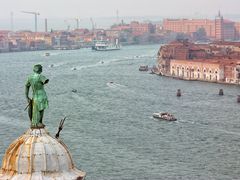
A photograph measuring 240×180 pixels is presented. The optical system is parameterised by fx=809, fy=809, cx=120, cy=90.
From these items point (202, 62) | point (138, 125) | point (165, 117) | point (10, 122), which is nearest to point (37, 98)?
point (138, 125)

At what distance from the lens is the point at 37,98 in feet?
5.95

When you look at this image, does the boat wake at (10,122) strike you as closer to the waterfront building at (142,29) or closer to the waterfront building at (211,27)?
the waterfront building at (211,27)

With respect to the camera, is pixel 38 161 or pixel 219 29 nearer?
pixel 38 161

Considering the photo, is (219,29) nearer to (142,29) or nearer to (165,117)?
(142,29)

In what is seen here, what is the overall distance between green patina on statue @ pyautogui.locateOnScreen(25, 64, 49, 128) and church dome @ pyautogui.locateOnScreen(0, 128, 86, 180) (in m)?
0.05

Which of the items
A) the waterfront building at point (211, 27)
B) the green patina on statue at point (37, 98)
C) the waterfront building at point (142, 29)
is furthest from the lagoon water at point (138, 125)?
the waterfront building at point (211, 27)

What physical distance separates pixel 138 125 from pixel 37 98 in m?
16.2

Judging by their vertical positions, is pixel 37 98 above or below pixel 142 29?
above

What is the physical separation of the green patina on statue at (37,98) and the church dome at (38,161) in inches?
2.1

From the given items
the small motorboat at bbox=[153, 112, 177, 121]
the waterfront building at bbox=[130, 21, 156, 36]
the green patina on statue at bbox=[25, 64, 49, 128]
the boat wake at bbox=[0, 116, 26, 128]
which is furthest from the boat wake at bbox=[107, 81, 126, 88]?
the waterfront building at bbox=[130, 21, 156, 36]

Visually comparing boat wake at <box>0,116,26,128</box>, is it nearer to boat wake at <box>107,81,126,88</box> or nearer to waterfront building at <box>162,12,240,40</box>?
boat wake at <box>107,81,126,88</box>

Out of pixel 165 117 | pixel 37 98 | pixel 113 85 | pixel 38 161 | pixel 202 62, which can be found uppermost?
pixel 37 98

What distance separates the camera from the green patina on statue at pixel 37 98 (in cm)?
180

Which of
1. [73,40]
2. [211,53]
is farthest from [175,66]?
[73,40]
